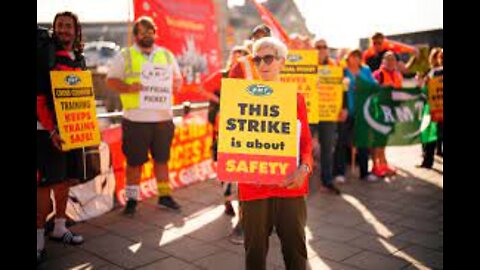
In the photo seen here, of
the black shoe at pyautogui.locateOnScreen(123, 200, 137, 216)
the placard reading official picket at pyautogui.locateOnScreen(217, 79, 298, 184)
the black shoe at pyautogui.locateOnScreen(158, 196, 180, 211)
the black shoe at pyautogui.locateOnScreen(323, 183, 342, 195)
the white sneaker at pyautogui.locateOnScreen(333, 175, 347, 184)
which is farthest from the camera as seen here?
the white sneaker at pyautogui.locateOnScreen(333, 175, 347, 184)

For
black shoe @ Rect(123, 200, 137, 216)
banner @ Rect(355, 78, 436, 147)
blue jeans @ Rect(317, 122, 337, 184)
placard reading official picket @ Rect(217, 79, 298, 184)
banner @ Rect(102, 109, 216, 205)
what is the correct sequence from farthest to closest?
banner @ Rect(355, 78, 436, 147), blue jeans @ Rect(317, 122, 337, 184), banner @ Rect(102, 109, 216, 205), black shoe @ Rect(123, 200, 137, 216), placard reading official picket @ Rect(217, 79, 298, 184)

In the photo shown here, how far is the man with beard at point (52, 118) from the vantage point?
424cm

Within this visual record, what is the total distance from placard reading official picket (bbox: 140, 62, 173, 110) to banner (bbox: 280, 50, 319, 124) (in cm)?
137

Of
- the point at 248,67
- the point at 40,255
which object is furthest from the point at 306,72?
the point at 40,255

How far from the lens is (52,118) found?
4312 mm

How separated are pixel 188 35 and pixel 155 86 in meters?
2.93

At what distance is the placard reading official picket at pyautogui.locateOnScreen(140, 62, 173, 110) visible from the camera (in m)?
5.34

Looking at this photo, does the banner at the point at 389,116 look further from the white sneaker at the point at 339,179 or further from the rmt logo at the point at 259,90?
the rmt logo at the point at 259,90

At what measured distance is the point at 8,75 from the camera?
2691 millimetres

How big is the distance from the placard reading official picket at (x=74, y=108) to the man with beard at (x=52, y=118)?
0.24ft

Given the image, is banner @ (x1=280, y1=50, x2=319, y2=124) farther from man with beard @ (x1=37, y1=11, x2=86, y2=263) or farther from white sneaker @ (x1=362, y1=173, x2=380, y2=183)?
man with beard @ (x1=37, y1=11, x2=86, y2=263)

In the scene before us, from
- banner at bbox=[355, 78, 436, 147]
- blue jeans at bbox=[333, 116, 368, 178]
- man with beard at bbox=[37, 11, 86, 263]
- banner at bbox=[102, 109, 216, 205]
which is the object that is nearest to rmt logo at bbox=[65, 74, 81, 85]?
man with beard at bbox=[37, 11, 86, 263]

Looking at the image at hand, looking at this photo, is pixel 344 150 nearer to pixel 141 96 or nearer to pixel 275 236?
pixel 275 236
